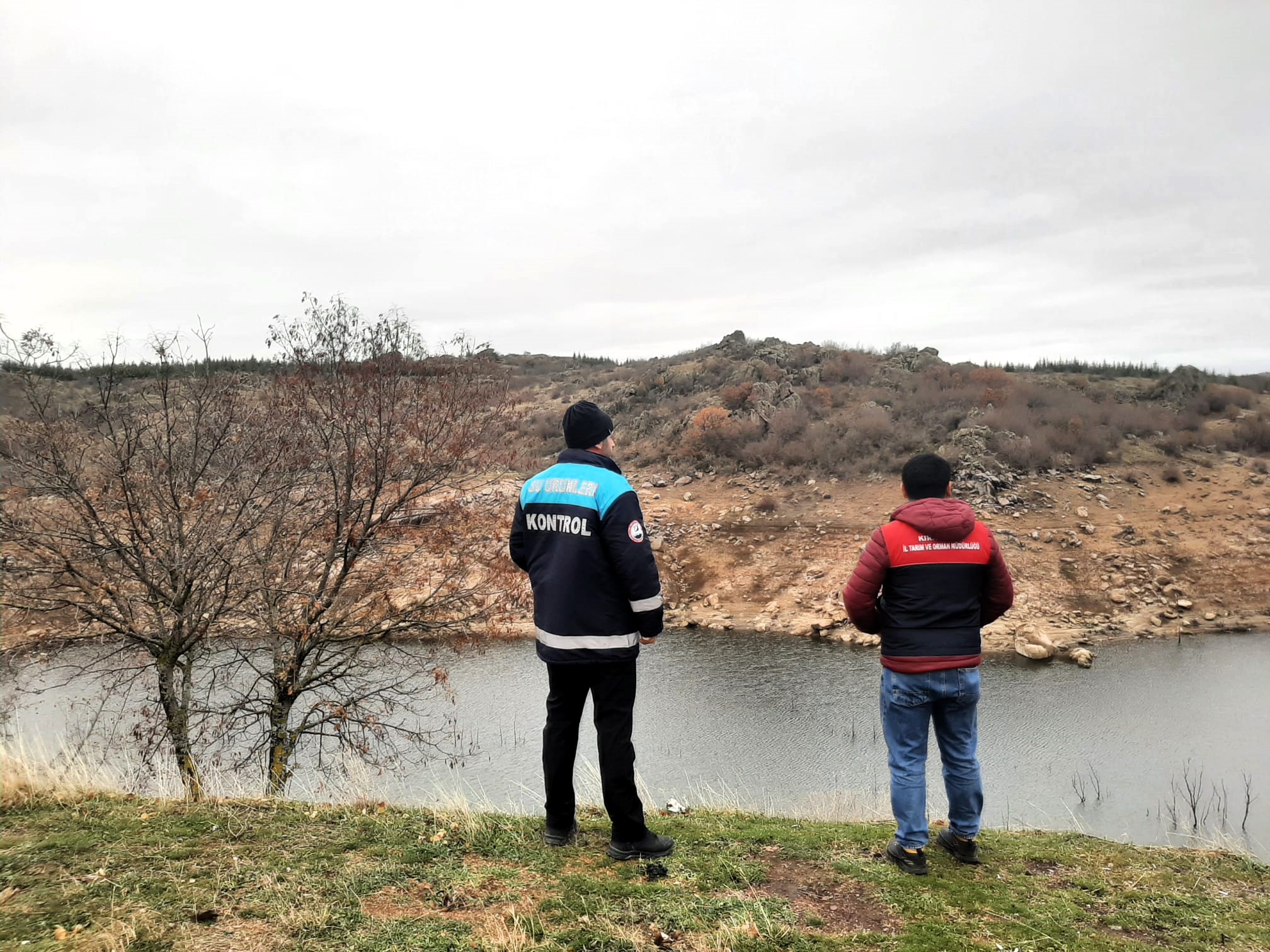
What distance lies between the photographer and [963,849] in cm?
418

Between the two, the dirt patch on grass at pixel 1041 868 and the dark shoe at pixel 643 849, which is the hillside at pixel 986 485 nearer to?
the dirt patch on grass at pixel 1041 868

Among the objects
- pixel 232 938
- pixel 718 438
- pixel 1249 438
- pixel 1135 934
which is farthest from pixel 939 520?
pixel 1249 438

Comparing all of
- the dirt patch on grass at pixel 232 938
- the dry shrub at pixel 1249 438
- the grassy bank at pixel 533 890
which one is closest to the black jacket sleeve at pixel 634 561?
the grassy bank at pixel 533 890

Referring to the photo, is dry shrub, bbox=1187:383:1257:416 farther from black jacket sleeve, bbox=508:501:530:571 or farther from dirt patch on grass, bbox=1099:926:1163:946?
black jacket sleeve, bbox=508:501:530:571

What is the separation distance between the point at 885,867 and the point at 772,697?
29.3ft

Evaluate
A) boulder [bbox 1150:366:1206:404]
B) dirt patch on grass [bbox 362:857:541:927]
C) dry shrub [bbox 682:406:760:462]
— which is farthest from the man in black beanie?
boulder [bbox 1150:366:1206:404]

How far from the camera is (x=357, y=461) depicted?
31.2 ft

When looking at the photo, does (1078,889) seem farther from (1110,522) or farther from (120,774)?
(1110,522)

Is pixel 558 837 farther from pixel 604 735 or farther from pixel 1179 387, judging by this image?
pixel 1179 387

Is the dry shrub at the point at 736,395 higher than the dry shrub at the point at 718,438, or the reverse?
the dry shrub at the point at 736,395

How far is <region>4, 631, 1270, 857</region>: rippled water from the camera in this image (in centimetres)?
Answer: 856

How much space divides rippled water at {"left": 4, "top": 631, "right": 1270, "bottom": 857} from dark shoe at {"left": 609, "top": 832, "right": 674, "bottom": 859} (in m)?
3.14

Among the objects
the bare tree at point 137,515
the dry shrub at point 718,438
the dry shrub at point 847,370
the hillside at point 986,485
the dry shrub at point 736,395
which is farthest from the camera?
the dry shrub at point 847,370

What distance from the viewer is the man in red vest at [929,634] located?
4.02m
